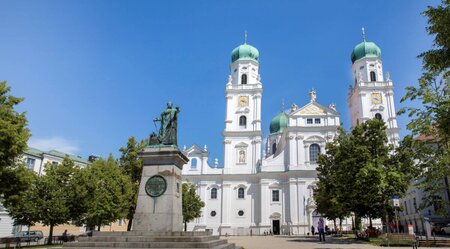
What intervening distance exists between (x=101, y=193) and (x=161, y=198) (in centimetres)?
1538

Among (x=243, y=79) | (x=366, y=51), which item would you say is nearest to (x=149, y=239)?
(x=243, y=79)

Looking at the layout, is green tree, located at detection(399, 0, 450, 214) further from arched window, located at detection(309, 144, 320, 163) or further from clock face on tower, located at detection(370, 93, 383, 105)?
clock face on tower, located at detection(370, 93, 383, 105)

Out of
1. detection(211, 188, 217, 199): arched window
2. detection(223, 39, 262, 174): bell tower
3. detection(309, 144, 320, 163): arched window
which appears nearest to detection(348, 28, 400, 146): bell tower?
detection(309, 144, 320, 163): arched window

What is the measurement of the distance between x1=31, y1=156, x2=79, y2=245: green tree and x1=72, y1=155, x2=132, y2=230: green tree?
769 millimetres

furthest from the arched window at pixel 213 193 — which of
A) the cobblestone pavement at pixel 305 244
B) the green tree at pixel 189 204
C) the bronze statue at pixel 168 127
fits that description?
the bronze statue at pixel 168 127

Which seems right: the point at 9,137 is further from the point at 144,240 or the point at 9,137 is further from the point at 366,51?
the point at 366,51

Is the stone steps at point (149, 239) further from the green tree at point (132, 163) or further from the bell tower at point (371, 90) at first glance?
the bell tower at point (371, 90)

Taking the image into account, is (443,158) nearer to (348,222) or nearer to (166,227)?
(166,227)

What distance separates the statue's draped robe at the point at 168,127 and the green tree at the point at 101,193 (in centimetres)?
1290

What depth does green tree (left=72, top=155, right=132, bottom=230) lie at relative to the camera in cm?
A: 2492

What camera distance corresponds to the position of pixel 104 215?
87.7ft

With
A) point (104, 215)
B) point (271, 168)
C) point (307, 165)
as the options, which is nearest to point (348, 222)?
point (307, 165)

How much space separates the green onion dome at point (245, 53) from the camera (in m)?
58.8

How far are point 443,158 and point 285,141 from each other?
40154mm
